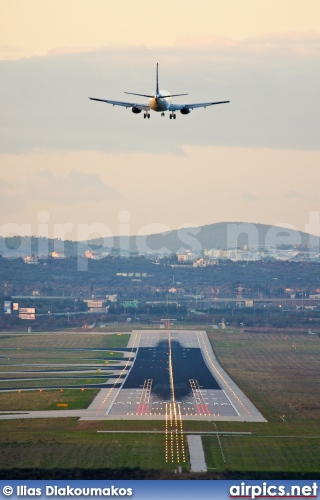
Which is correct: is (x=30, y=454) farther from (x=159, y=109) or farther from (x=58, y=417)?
(x=159, y=109)

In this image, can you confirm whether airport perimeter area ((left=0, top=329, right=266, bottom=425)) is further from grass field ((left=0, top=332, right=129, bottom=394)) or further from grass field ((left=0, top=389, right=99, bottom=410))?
grass field ((left=0, top=332, right=129, bottom=394))

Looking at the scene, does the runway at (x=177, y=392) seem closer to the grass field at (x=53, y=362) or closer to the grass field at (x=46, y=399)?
the grass field at (x=46, y=399)

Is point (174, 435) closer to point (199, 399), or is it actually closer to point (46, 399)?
point (199, 399)

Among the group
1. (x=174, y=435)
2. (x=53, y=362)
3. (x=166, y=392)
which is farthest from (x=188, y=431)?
(x=53, y=362)

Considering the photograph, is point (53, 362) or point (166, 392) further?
point (53, 362)

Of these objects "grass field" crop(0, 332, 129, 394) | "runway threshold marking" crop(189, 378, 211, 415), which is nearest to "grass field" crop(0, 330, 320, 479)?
"runway threshold marking" crop(189, 378, 211, 415)

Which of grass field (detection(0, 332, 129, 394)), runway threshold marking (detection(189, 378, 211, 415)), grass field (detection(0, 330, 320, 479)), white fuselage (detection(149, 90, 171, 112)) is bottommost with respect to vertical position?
grass field (detection(0, 330, 320, 479))

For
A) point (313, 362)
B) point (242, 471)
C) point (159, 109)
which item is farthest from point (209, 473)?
point (313, 362)
